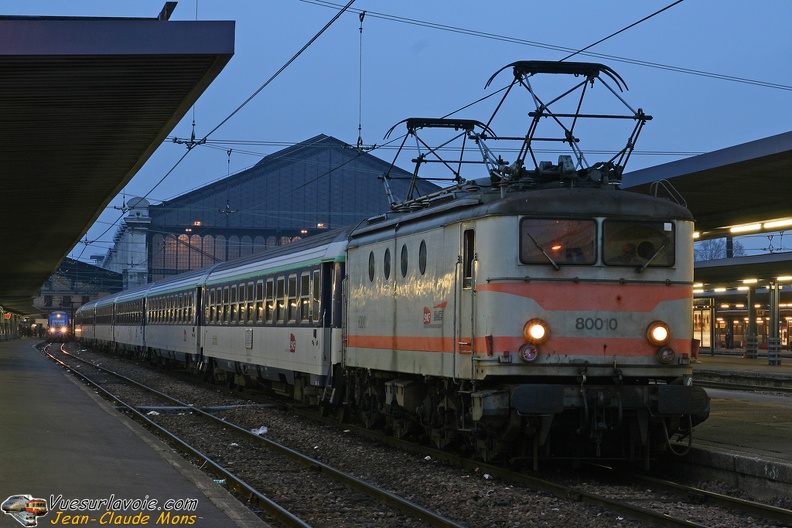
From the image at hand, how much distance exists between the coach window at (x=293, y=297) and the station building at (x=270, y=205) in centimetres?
5263

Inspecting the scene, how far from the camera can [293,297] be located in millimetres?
21109

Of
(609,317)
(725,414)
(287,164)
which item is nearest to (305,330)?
(725,414)

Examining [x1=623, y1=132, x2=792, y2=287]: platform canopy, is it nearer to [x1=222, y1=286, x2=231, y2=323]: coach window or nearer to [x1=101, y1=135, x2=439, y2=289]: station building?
[x1=222, y1=286, x2=231, y2=323]: coach window

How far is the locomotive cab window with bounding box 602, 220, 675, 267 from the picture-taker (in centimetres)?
1203

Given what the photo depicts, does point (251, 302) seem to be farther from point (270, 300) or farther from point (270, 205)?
point (270, 205)

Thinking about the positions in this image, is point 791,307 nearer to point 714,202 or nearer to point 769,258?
point 769,258

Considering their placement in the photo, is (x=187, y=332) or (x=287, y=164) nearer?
(x=187, y=332)

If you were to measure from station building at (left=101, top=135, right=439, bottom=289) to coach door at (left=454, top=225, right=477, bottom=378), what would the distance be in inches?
2429

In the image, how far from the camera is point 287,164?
76938 mm

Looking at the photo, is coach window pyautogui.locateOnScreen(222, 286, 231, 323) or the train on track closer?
the train on track

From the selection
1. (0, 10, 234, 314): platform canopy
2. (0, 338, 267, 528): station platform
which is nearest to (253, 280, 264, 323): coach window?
(0, 10, 234, 314): platform canopy

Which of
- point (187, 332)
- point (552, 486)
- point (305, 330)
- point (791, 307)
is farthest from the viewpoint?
point (791, 307)

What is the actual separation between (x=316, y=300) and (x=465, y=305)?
730 cm

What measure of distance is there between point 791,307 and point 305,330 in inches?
1722
